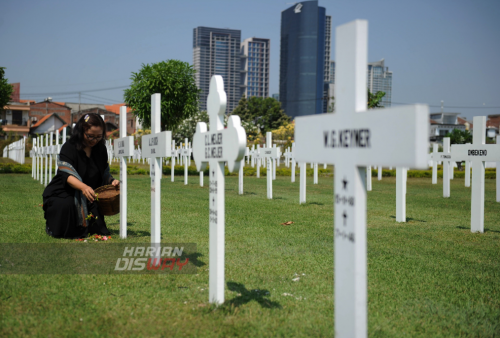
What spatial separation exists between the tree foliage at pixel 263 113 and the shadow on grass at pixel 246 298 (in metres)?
73.1

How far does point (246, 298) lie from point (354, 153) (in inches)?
82.4

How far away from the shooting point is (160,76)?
2102 centimetres

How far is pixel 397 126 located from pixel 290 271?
3130 mm

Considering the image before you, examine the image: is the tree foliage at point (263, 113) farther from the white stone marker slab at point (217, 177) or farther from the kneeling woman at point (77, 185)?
the white stone marker slab at point (217, 177)

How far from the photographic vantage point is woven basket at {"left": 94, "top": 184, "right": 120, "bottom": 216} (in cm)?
675

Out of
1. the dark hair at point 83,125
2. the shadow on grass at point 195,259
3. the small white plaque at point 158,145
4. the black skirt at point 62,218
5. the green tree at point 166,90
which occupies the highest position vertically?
the green tree at point 166,90

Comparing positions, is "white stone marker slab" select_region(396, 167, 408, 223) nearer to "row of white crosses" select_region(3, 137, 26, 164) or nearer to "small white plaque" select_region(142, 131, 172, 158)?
"small white plaque" select_region(142, 131, 172, 158)

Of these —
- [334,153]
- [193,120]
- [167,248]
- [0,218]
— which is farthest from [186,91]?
[193,120]

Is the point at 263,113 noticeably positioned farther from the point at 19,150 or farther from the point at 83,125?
the point at 83,125

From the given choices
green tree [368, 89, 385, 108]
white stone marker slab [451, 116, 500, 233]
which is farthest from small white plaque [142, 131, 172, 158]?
green tree [368, 89, 385, 108]

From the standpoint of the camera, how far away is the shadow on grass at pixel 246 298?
3947 millimetres

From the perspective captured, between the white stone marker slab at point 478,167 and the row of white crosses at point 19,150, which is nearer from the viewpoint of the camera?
the white stone marker slab at point 478,167

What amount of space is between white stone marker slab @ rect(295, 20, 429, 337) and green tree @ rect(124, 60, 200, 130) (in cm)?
1832

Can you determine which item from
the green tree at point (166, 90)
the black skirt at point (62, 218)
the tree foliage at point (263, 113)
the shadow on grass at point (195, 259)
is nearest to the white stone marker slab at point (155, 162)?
the shadow on grass at point (195, 259)
